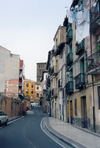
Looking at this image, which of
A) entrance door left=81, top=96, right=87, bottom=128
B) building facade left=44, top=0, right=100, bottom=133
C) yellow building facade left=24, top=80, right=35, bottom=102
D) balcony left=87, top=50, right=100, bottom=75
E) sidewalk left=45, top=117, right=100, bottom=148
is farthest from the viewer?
yellow building facade left=24, top=80, right=35, bottom=102

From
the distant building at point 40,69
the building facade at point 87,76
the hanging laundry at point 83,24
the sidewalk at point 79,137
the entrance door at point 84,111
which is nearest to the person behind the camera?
the sidewalk at point 79,137

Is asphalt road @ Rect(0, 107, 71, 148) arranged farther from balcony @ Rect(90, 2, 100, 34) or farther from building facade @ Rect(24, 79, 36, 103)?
building facade @ Rect(24, 79, 36, 103)

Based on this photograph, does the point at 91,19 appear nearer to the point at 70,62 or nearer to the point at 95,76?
the point at 95,76

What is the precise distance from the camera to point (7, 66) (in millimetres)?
53594

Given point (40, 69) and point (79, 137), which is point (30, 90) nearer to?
point (40, 69)

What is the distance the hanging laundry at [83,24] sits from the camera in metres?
13.9

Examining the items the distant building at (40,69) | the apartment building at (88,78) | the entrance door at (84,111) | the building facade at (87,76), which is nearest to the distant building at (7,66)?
the building facade at (87,76)

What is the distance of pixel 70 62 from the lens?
21.3 m

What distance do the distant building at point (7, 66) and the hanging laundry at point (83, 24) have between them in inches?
1578

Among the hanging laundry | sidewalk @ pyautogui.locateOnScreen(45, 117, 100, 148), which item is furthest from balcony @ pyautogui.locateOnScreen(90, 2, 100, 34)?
sidewalk @ pyautogui.locateOnScreen(45, 117, 100, 148)

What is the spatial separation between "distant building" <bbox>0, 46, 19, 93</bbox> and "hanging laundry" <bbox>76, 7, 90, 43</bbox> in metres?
40.1

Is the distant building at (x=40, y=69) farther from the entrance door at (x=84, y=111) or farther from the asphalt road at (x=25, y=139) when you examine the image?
the asphalt road at (x=25, y=139)

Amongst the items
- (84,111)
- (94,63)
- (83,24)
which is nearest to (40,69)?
(84,111)

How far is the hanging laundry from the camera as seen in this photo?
13885mm
